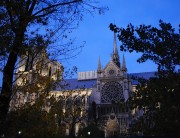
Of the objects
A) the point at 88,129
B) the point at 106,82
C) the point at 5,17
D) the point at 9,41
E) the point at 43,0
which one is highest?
the point at 106,82

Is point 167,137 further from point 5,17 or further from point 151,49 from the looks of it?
point 5,17

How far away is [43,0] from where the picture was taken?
1155 cm

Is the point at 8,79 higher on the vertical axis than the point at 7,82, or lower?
higher

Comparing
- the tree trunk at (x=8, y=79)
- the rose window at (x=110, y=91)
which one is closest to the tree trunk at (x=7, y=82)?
the tree trunk at (x=8, y=79)

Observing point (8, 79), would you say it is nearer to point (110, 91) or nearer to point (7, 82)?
point (7, 82)

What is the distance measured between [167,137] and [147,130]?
1.30 metres

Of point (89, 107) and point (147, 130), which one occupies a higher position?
point (89, 107)

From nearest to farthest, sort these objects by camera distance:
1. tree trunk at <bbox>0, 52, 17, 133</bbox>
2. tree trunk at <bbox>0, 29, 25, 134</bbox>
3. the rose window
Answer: tree trunk at <bbox>0, 29, 25, 134</bbox>, tree trunk at <bbox>0, 52, 17, 133</bbox>, the rose window

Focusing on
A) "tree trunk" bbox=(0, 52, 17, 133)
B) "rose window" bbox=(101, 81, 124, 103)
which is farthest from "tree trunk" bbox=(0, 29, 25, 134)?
"rose window" bbox=(101, 81, 124, 103)

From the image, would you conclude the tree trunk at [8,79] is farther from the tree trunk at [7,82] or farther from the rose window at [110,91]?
the rose window at [110,91]

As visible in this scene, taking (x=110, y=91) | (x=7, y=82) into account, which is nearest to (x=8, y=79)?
(x=7, y=82)

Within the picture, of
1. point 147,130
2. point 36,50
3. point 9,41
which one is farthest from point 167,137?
point 9,41

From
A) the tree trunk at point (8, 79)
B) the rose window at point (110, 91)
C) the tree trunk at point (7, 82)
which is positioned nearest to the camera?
the tree trunk at point (7, 82)

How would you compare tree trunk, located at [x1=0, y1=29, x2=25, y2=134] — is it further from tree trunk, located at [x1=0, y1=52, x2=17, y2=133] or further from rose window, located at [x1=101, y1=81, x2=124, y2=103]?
rose window, located at [x1=101, y1=81, x2=124, y2=103]
